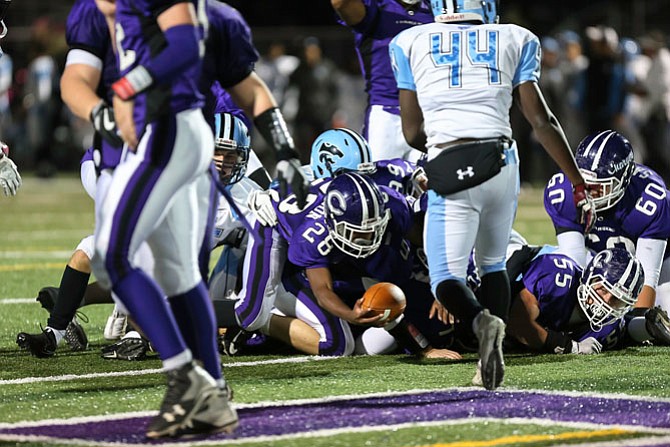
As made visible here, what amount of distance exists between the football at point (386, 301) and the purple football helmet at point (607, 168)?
1.25m

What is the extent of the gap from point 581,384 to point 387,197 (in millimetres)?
1471

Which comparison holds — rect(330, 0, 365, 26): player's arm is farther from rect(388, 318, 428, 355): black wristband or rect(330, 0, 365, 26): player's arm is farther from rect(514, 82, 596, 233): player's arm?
rect(514, 82, 596, 233): player's arm

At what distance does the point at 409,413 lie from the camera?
474 centimetres

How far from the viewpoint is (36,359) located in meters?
6.32

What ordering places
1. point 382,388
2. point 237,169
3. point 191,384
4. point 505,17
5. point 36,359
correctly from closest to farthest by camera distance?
point 191,384 < point 382,388 < point 36,359 < point 237,169 < point 505,17

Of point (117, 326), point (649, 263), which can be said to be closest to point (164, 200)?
point (117, 326)

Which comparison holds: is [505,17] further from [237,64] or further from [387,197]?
[237,64]

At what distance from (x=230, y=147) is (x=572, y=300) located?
5.78 ft

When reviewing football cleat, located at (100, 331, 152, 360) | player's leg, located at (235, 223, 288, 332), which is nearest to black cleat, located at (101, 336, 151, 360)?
football cleat, located at (100, 331, 152, 360)

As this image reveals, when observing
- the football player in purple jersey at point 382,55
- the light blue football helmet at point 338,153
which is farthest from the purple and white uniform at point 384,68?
the light blue football helmet at point 338,153

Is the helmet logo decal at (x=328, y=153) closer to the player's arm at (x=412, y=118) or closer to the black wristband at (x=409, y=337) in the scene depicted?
the black wristband at (x=409, y=337)

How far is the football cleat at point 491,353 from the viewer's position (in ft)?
16.6

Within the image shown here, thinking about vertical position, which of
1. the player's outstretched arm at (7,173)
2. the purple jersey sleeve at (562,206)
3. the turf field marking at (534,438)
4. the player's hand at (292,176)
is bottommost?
the turf field marking at (534,438)

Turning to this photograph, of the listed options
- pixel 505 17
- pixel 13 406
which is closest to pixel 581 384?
pixel 13 406
